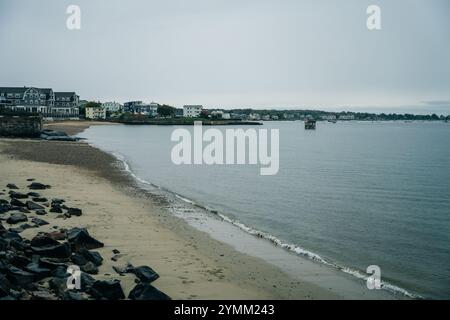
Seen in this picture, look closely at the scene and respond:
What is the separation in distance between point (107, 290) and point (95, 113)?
596ft

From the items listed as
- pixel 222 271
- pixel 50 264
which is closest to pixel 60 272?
pixel 50 264

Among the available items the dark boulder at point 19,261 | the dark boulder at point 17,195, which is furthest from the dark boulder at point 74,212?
the dark boulder at point 19,261

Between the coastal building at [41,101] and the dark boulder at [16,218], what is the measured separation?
10203cm

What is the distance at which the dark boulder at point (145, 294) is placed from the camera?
29.2 ft

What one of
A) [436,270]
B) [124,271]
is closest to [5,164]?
[124,271]

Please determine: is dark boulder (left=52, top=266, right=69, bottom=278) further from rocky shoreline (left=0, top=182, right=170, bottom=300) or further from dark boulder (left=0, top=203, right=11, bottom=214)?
dark boulder (left=0, top=203, right=11, bottom=214)

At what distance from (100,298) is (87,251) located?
2747 mm

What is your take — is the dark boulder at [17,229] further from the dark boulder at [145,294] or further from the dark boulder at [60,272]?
the dark boulder at [145,294]

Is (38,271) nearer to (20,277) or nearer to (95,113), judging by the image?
(20,277)

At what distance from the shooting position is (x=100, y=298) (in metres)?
8.92

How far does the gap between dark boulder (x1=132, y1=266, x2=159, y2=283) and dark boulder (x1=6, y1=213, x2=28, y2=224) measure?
19.0ft

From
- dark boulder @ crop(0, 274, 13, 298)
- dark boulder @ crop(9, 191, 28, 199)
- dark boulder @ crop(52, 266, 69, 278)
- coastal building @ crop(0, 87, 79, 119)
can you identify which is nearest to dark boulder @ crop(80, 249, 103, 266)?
dark boulder @ crop(52, 266, 69, 278)

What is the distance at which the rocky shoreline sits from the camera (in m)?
8.74

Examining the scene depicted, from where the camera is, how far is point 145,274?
1056 centimetres
